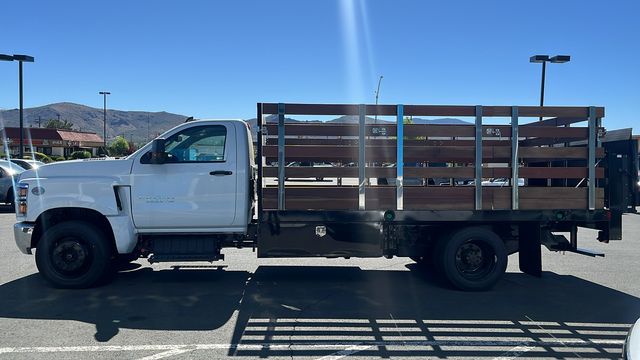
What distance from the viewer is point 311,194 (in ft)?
23.3

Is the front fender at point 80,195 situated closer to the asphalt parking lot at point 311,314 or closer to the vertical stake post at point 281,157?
the asphalt parking lot at point 311,314

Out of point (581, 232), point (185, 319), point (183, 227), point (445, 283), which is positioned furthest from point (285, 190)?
point (581, 232)

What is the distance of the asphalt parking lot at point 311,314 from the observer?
5.09m

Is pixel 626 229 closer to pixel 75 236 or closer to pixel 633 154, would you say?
pixel 633 154

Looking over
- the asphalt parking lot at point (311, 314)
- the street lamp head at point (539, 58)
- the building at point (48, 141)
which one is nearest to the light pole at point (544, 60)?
the street lamp head at point (539, 58)

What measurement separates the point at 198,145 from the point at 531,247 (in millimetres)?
4854

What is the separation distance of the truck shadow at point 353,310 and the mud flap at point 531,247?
30 cm

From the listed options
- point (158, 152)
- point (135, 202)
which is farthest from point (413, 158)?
point (135, 202)

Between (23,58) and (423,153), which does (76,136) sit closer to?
(23,58)

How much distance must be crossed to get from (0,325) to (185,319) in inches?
74.9

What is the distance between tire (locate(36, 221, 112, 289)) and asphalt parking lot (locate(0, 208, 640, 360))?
0.18 meters

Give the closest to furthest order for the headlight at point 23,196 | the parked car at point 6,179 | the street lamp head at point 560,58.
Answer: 1. the headlight at point 23,196
2. the parked car at point 6,179
3. the street lamp head at point 560,58

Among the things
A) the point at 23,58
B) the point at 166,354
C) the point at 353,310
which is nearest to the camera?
the point at 166,354

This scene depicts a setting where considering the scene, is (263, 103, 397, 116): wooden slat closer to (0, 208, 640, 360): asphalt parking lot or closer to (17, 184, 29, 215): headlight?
(0, 208, 640, 360): asphalt parking lot
